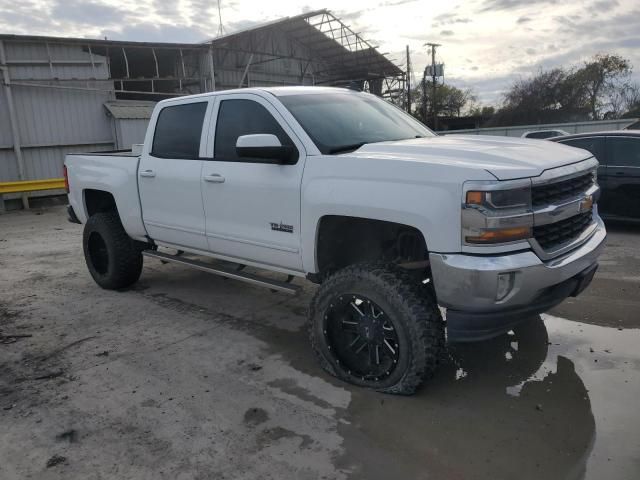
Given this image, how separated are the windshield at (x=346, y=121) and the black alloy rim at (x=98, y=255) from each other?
3.14 metres

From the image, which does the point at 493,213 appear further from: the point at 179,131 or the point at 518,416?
the point at 179,131

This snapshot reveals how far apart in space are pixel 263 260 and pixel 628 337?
300 cm

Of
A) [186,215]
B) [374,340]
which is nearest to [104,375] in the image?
[186,215]

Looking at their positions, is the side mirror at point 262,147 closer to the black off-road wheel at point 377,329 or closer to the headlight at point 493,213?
the black off-road wheel at point 377,329

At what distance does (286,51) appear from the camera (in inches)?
906

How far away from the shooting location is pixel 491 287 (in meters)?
2.86

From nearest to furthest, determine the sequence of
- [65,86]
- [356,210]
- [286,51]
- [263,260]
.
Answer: [356,210] < [263,260] < [65,86] < [286,51]

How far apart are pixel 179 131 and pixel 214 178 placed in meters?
0.89

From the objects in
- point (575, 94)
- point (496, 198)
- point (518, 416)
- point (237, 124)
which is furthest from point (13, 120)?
point (575, 94)

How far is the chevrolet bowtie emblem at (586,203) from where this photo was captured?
348 centimetres

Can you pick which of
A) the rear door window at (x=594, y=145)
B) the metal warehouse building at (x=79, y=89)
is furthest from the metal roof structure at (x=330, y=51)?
the rear door window at (x=594, y=145)

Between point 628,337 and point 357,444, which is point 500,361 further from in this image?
point 357,444

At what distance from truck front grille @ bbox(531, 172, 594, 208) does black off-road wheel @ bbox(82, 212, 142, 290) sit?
4310mm

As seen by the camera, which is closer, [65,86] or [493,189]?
[493,189]
